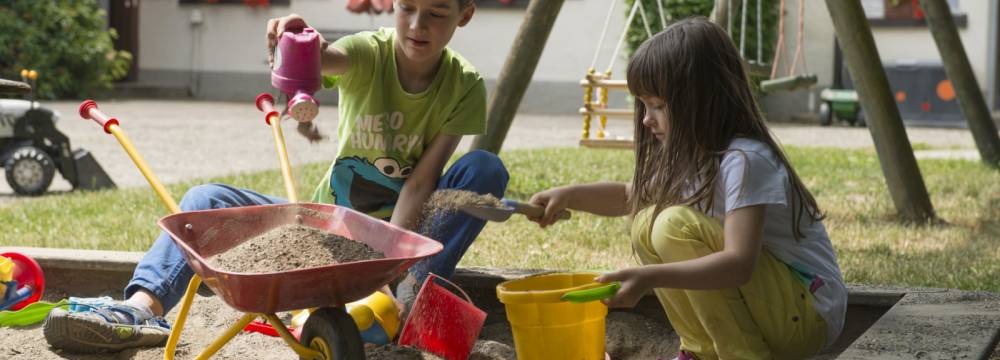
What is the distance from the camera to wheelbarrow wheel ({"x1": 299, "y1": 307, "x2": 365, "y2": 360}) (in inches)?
81.4

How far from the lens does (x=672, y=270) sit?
2.07 m

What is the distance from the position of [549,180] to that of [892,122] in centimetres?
212

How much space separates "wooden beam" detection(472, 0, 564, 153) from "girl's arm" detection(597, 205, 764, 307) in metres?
2.26

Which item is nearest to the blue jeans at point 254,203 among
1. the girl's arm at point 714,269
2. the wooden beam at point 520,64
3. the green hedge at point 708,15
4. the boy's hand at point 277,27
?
the boy's hand at point 277,27

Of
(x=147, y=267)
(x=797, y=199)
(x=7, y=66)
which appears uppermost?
(x=797, y=199)

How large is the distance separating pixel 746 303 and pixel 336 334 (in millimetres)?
796

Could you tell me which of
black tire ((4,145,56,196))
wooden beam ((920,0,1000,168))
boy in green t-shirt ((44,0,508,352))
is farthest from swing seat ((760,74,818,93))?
→ boy in green t-shirt ((44,0,508,352))

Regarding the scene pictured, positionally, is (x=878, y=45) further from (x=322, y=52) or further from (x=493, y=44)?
(x=322, y=52)

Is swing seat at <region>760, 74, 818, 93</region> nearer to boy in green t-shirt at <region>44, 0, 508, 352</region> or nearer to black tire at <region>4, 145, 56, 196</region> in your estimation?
black tire at <region>4, 145, 56, 196</region>

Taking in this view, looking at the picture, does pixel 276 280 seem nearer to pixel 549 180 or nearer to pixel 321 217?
pixel 321 217

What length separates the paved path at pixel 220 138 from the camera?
24.6 ft

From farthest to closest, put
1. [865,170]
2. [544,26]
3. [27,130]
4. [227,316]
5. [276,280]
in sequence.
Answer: [865,170], [27,130], [544,26], [227,316], [276,280]

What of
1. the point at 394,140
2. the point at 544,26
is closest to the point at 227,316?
the point at 394,140

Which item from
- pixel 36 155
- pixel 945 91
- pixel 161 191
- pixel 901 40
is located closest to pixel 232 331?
pixel 161 191
